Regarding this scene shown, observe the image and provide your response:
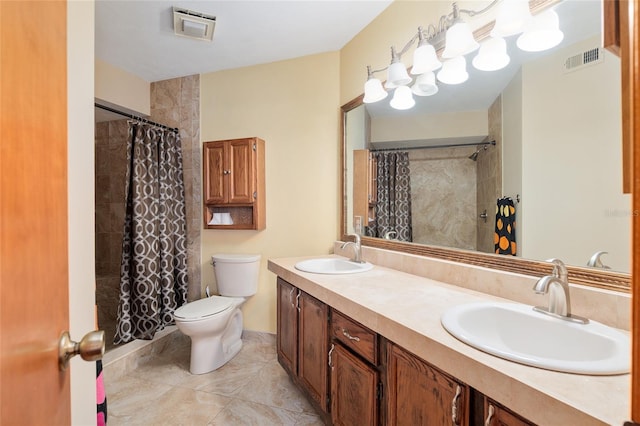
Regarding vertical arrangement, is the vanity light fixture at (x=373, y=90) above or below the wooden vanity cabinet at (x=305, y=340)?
above

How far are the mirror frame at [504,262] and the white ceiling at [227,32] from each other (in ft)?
1.77

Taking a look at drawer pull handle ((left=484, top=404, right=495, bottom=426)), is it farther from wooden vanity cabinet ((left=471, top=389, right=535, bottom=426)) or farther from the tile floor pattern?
the tile floor pattern

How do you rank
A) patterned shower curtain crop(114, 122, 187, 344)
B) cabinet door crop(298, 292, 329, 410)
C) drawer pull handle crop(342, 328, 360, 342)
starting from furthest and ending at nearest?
patterned shower curtain crop(114, 122, 187, 344) < cabinet door crop(298, 292, 329, 410) < drawer pull handle crop(342, 328, 360, 342)

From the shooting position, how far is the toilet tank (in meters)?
2.46

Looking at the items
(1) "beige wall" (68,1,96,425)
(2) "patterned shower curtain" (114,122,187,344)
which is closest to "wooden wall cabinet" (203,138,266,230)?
(2) "patterned shower curtain" (114,122,187,344)

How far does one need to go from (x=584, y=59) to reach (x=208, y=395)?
8.13 ft

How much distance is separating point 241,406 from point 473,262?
1565 mm

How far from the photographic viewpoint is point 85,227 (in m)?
0.86

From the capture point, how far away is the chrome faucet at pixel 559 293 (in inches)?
34.6

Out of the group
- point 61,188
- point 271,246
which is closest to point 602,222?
point 61,188

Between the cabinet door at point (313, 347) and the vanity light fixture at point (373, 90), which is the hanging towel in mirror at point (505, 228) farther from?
the vanity light fixture at point (373, 90)

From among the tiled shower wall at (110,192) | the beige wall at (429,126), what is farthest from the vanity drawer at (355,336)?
the tiled shower wall at (110,192)

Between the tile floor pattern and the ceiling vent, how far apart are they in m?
2.46

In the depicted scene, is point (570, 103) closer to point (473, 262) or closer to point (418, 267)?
point (473, 262)
